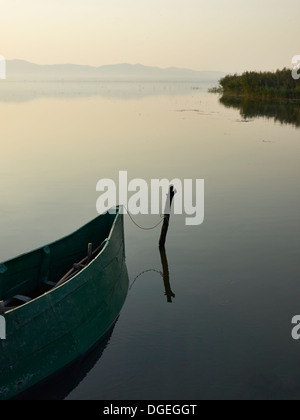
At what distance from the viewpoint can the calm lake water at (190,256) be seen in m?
8.05

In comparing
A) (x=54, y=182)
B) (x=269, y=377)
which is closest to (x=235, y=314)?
(x=269, y=377)

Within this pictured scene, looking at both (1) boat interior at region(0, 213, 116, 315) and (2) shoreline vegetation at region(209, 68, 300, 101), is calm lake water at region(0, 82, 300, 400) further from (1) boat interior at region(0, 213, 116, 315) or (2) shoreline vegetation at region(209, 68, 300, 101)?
(2) shoreline vegetation at region(209, 68, 300, 101)

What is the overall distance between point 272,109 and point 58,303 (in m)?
42.0

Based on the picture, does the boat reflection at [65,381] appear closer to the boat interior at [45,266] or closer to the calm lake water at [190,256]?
the calm lake water at [190,256]

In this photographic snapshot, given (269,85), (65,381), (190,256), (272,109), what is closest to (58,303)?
(65,381)

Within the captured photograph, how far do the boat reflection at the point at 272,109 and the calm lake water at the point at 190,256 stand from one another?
1023cm

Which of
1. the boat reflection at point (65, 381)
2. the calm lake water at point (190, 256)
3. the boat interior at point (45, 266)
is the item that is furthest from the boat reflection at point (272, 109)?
the boat reflection at point (65, 381)

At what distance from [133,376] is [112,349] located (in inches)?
33.1

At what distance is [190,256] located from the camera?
12.7 m

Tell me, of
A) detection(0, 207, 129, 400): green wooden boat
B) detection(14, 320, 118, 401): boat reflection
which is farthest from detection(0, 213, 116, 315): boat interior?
detection(14, 320, 118, 401): boat reflection

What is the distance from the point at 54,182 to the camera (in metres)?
19.4

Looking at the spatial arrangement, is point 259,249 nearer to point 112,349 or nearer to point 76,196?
point 112,349

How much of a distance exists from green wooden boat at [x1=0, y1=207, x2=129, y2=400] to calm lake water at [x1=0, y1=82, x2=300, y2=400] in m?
0.49

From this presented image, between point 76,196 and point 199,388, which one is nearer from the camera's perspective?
point 199,388
